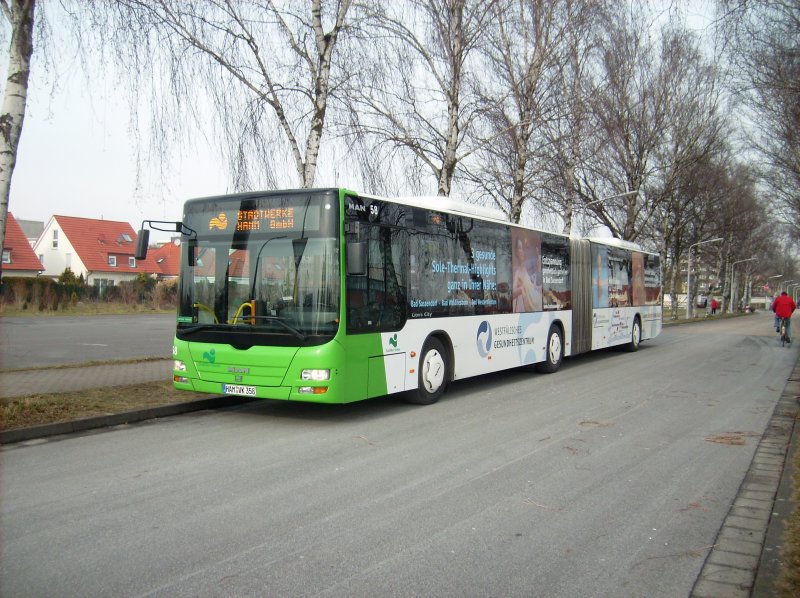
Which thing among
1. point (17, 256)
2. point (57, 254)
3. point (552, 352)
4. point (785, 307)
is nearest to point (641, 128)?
point (785, 307)

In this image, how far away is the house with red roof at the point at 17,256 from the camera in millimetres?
50750

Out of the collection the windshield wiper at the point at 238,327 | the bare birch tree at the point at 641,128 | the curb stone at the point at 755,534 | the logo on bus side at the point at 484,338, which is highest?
the bare birch tree at the point at 641,128

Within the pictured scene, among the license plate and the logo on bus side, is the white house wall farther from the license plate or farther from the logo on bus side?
the license plate

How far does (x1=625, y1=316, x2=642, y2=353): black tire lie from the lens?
2006cm

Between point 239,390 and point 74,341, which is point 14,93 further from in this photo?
point 74,341

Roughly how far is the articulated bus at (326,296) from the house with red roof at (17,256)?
4875cm

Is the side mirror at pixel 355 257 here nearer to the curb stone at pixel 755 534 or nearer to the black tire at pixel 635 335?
the curb stone at pixel 755 534

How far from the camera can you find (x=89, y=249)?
204 ft

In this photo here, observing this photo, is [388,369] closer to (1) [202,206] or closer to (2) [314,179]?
(1) [202,206]

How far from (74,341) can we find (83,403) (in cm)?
1248

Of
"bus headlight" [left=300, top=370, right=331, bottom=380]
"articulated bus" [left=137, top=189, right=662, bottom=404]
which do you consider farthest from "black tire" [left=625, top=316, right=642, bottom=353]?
"bus headlight" [left=300, top=370, right=331, bottom=380]

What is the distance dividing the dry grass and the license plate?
1.21 metres

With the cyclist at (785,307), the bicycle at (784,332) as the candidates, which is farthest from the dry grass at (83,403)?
the bicycle at (784,332)

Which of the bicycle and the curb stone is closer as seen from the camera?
the curb stone
